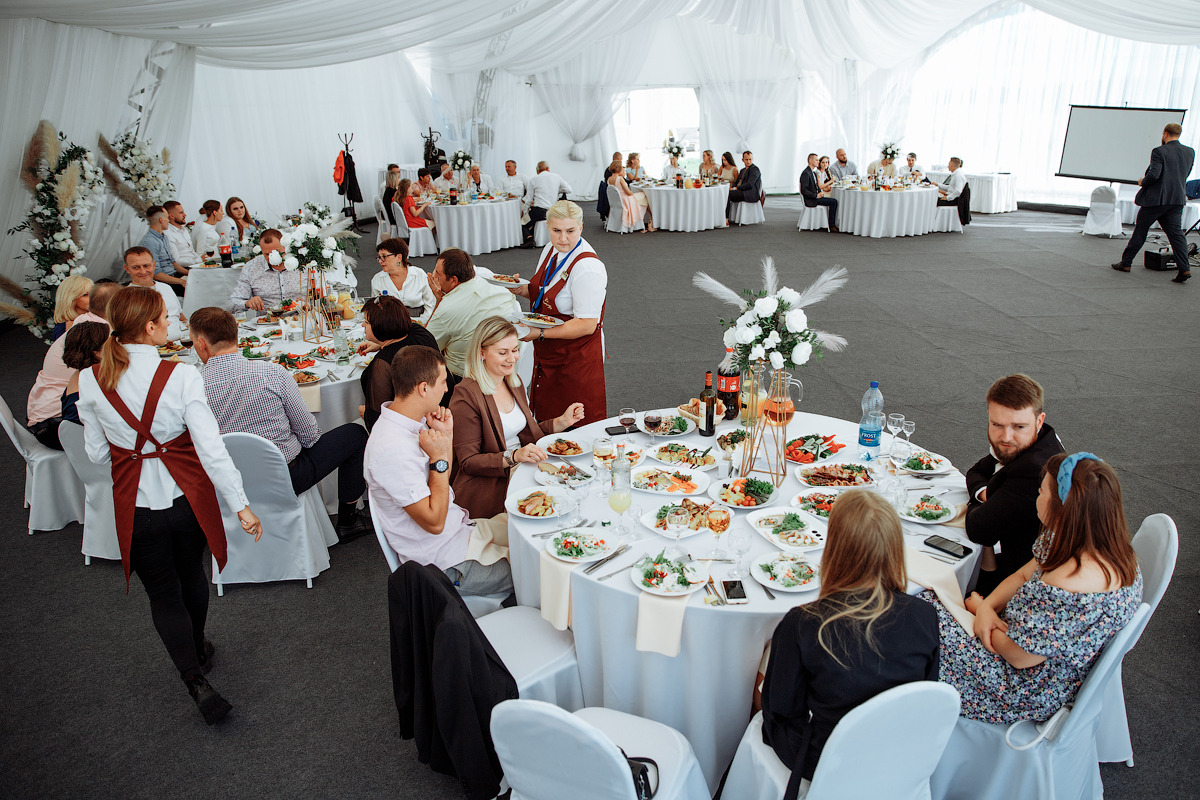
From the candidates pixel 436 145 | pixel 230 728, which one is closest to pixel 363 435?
pixel 230 728

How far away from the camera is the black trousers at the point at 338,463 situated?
11.0 ft

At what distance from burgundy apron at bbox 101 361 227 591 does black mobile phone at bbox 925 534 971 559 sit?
238 centimetres

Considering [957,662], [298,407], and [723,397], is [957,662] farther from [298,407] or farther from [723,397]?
[298,407]

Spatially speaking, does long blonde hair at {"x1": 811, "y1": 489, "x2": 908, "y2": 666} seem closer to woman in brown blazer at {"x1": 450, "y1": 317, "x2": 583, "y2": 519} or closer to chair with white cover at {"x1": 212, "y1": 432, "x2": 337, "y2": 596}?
woman in brown blazer at {"x1": 450, "y1": 317, "x2": 583, "y2": 519}

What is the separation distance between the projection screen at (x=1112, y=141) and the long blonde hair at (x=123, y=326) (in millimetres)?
13699

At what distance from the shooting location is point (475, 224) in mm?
10734

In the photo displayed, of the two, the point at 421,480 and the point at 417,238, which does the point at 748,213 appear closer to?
the point at 417,238

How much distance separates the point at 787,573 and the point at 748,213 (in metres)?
11.8

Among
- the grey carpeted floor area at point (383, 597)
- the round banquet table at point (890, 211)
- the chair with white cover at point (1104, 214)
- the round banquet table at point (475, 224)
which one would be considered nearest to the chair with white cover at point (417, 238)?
the round banquet table at point (475, 224)

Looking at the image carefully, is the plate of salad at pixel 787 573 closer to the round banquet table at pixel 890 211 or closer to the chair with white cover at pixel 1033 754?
the chair with white cover at pixel 1033 754

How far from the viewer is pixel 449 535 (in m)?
2.68

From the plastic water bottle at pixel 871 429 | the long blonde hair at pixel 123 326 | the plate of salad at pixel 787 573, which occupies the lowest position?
the plate of salad at pixel 787 573

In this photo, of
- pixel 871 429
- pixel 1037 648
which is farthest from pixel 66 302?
pixel 1037 648

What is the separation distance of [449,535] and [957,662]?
1.67 metres
